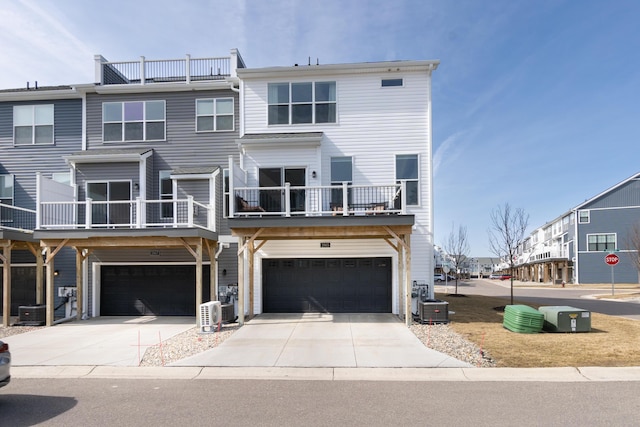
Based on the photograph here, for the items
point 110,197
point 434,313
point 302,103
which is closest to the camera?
point 434,313

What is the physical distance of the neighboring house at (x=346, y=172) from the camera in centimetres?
1540

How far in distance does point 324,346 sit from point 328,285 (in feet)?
17.5

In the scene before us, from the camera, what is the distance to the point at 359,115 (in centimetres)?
1595

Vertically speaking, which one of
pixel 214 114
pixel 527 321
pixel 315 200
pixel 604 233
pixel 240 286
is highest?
pixel 214 114

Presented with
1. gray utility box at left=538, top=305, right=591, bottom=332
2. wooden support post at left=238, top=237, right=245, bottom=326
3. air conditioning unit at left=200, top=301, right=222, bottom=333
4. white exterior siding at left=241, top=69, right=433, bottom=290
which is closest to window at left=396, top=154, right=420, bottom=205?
white exterior siding at left=241, top=69, right=433, bottom=290

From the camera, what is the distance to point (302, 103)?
53.5 feet

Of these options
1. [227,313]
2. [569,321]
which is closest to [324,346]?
[227,313]

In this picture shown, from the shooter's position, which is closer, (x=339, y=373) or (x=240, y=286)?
(x=339, y=373)

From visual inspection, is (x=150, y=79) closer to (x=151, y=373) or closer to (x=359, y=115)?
(x=359, y=115)

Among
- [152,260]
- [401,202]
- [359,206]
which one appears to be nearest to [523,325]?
[401,202]

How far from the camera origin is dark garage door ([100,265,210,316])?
53.1 feet

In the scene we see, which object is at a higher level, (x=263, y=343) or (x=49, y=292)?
(x=49, y=292)

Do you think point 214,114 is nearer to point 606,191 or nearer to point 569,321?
point 569,321

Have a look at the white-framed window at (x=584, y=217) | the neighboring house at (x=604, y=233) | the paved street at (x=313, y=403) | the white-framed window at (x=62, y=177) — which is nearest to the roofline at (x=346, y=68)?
the white-framed window at (x=62, y=177)
